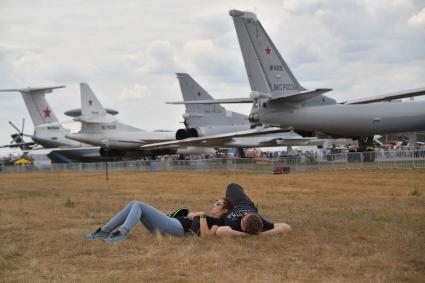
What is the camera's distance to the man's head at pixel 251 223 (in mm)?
7824

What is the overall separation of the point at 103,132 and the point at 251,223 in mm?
A: 48336

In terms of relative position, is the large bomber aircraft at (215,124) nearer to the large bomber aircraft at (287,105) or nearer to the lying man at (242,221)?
the large bomber aircraft at (287,105)

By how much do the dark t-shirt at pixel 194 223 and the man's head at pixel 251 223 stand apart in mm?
389

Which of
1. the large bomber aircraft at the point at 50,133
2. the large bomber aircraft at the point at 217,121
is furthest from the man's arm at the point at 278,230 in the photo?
the large bomber aircraft at the point at 50,133

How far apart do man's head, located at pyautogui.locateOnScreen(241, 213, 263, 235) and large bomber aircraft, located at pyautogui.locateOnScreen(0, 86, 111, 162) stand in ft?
179

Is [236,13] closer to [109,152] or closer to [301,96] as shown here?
[301,96]

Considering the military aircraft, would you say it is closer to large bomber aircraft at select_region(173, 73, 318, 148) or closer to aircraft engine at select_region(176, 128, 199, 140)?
large bomber aircraft at select_region(173, 73, 318, 148)

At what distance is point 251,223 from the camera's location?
7824mm

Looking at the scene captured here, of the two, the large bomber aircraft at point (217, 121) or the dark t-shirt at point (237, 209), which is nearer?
the dark t-shirt at point (237, 209)

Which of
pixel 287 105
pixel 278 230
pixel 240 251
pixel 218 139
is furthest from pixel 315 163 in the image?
pixel 240 251

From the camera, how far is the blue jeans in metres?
7.88

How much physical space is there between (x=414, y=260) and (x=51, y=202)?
36.0 ft

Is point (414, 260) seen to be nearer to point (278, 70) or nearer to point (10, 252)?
point (10, 252)

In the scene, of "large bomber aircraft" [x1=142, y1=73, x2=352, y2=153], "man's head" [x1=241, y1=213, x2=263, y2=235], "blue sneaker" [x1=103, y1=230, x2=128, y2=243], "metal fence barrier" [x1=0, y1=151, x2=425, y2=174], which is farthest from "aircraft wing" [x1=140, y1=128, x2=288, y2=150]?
"blue sneaker" [x1=103, y1=230, x2=128, y2=243]
